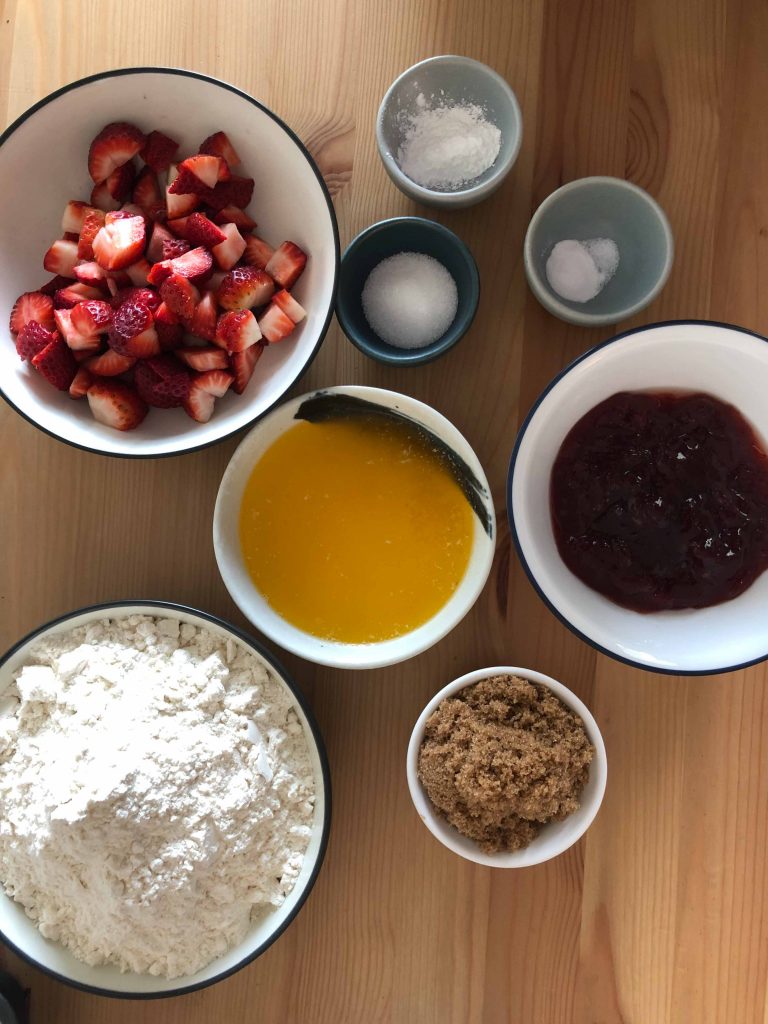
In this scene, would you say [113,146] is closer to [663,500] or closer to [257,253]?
[257,253]

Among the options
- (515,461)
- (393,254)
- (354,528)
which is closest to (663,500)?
(515,461)

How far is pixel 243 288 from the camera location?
110 cm

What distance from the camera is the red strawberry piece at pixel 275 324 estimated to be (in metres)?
1.10

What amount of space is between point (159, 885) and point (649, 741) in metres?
0.76

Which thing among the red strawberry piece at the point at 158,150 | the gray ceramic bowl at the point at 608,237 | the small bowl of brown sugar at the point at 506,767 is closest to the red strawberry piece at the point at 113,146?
the red strawberry piece at the point at 158,150

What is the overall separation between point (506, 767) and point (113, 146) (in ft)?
3.37

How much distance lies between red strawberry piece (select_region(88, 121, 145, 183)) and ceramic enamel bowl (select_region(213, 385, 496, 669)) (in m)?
0.42

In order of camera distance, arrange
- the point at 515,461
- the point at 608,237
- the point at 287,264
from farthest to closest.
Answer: the point at 608,237
the point at 287,264
the point at 515,461

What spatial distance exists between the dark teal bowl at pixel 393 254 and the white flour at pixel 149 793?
0.50 m

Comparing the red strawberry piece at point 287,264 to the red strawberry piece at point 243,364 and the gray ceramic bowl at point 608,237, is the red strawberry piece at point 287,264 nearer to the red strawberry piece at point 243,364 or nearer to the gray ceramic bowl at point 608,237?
the red strawberry piece at point 243,364

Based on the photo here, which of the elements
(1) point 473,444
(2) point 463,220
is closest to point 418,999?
(1) point 473,444

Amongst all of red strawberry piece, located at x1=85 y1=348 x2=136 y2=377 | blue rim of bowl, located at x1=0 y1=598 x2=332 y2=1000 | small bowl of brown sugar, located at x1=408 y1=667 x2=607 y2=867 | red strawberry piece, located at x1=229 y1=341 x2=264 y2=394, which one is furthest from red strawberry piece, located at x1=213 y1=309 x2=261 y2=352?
small bowl of brown sugar, located at x1=408 y1=667 x2=607 y2=867

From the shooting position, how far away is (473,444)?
1251 millimetres

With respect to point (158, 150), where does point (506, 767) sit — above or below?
below
